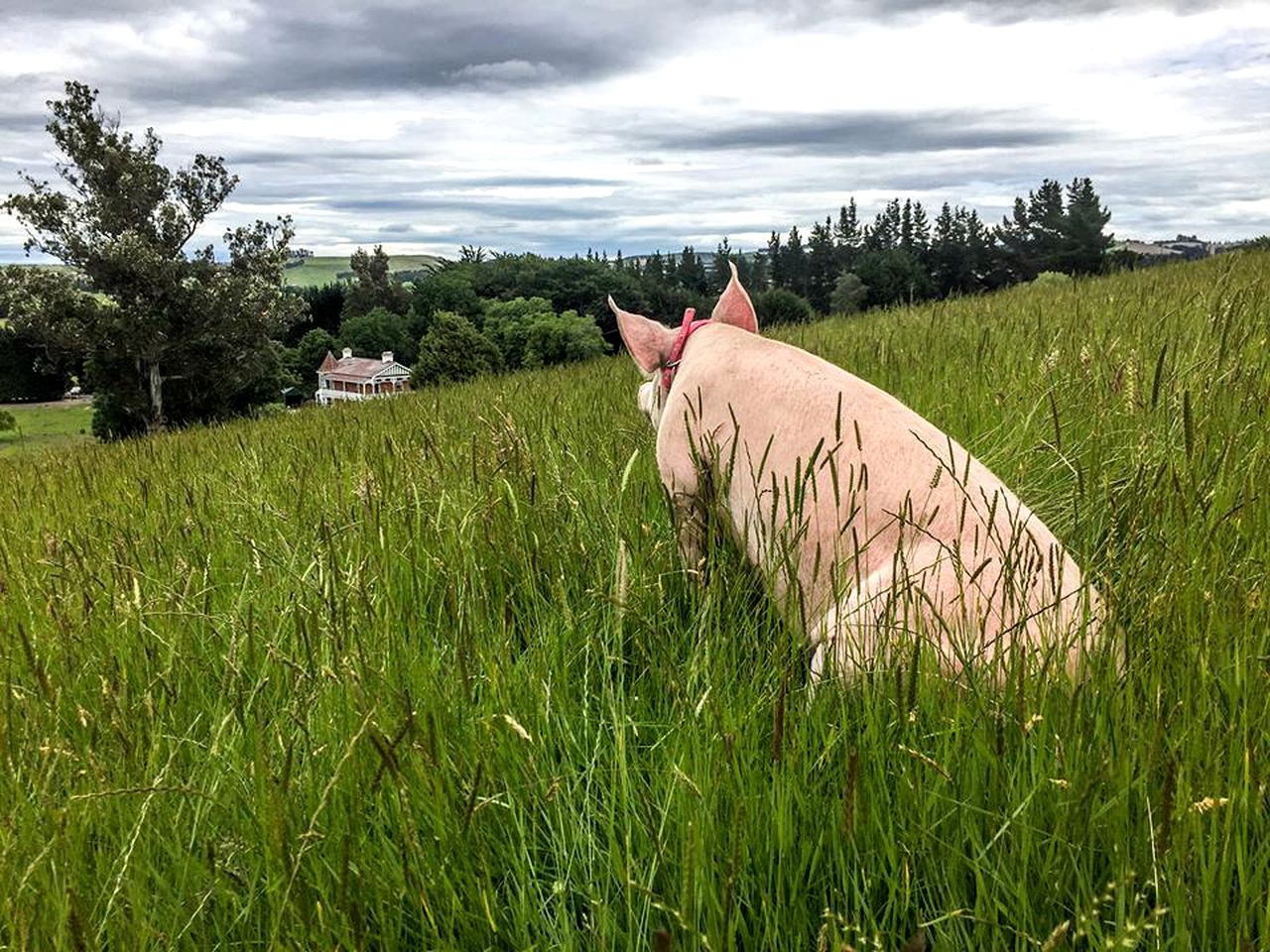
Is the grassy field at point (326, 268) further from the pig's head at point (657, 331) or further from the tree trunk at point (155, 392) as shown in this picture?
the pig's head at point (657, 331)

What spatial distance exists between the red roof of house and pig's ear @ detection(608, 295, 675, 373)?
90391 millimetres

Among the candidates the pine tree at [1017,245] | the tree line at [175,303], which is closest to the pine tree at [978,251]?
the pine tree at [1017,245]

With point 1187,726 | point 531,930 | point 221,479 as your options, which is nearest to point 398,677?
point 531,930

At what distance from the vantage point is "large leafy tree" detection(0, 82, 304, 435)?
38.3 metres

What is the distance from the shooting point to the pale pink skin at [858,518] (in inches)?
61.9

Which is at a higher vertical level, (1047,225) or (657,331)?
(1047,225)

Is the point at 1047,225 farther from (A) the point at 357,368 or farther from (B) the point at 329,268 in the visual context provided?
(B) the point at 329,268

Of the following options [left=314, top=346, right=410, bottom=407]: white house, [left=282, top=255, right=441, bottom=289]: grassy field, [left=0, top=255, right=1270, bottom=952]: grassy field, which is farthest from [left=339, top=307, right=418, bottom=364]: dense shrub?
[left=0, top=255, right=1270, bottom=952]: grassy field

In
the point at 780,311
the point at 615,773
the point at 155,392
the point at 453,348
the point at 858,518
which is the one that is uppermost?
the point at 453,348

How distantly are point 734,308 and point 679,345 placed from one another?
0.34m

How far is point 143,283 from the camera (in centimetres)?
4000

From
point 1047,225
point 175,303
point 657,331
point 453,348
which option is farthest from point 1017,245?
point 657,331

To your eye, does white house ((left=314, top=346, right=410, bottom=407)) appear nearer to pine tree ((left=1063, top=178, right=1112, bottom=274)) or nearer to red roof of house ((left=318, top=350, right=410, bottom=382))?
red roof of house ((left=318, top=350, right=410, bottom=382))

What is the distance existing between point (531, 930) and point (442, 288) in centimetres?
9486
